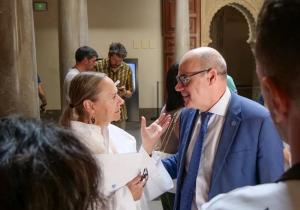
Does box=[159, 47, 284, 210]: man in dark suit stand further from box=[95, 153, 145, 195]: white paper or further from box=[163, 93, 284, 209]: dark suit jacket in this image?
box=[95, 153, 145, 195]: white paper

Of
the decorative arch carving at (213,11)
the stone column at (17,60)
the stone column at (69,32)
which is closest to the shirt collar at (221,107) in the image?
the stone column at (17,60)

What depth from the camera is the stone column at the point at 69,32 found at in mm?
6703

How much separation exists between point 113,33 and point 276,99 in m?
9.51

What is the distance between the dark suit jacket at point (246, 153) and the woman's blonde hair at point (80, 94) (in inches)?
25.2

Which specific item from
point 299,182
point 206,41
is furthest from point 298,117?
point 206,41

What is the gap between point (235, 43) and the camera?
14.1 metres

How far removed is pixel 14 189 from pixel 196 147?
1.26m

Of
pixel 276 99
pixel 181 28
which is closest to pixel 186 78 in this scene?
pixel 276 99

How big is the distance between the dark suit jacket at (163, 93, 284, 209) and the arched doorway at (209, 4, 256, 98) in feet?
39.4

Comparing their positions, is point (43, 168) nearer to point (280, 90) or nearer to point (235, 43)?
point (280, 90)

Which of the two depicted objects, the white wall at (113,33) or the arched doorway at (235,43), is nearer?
the white wall at (113,33)

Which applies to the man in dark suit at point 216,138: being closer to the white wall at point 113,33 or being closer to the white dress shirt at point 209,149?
the white dress shirt at point 209,149

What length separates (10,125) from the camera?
82 centimetres

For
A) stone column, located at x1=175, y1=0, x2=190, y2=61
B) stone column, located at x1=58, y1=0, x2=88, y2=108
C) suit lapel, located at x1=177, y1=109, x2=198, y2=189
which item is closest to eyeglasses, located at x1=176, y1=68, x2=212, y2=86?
suit lapel, located at x1=177, y1=109, x2=198, y2=189
